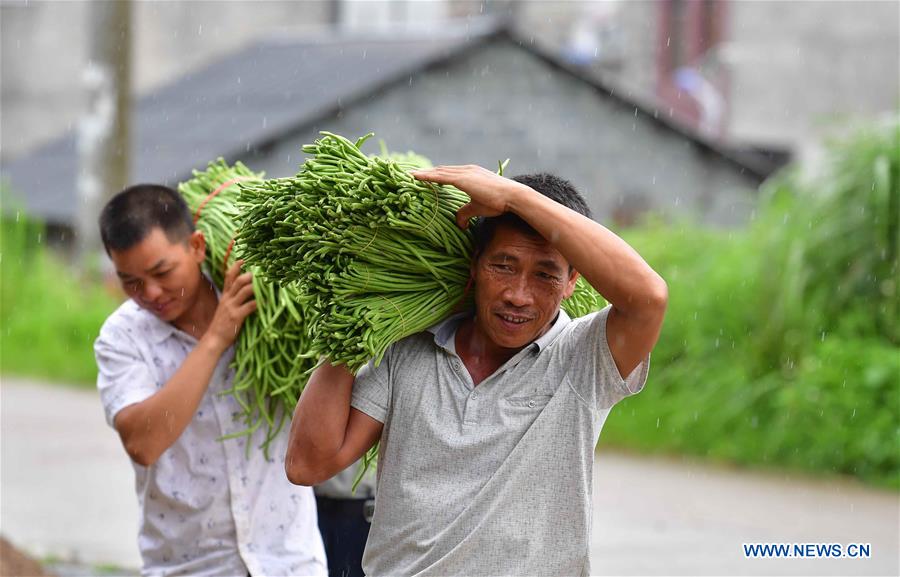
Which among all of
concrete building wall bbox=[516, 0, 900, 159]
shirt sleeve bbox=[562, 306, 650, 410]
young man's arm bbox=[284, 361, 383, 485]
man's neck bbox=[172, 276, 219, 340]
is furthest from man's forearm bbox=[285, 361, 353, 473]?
concrete building wall bbox=[516, 0, 900, 159]

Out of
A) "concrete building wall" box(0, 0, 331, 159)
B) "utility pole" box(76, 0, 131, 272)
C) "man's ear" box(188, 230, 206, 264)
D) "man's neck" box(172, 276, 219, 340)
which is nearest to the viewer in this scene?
"man's ear" box(188, 230, 206, 264)

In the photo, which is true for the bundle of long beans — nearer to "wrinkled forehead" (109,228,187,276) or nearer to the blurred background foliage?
"wrinkled forehead" (109,228,187,276)

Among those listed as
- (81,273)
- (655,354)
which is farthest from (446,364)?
(81,273)

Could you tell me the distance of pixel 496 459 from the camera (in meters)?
2.66

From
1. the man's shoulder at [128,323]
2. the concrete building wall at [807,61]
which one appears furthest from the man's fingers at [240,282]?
the concrete building wall at [807,61]

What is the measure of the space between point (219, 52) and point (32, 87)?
3808 millimetres

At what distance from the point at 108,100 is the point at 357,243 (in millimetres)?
10260

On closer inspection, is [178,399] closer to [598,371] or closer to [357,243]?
[357,243]

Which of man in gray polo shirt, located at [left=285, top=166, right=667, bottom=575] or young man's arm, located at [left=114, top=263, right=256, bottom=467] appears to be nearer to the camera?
man in gray polo shirt, located at [left=285, top=166, right=667, bottom=575]

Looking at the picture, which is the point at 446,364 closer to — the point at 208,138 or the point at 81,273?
the point at 81,273

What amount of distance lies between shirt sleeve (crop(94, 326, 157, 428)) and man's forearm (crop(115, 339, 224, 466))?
0.04 m

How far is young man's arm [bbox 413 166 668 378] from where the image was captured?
8.60ft

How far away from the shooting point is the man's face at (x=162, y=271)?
341 centimetres

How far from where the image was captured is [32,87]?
2414cm
